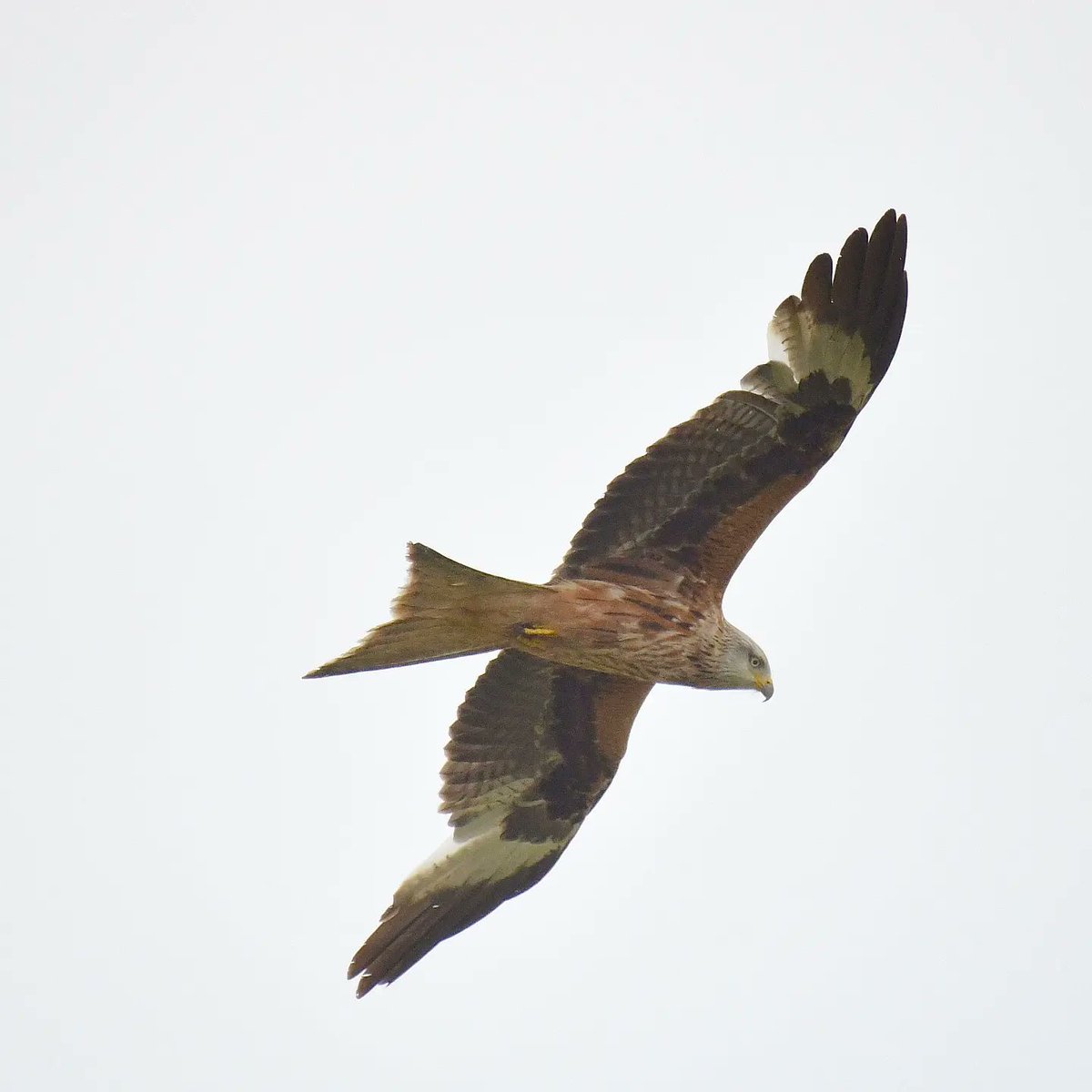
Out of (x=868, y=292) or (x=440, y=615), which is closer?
(x=440, y=615)

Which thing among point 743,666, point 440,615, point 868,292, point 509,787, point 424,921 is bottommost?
point 424,921

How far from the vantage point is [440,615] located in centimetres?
763

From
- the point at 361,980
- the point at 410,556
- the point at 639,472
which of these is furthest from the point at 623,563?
the point at 361,980

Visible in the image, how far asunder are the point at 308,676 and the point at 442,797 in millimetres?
2092

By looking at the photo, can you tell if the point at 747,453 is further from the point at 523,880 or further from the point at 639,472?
the point at 523,880

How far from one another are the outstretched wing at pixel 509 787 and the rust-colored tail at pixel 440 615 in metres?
0.85

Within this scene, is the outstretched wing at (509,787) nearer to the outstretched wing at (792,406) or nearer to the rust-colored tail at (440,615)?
the rust-colored tail at (440,615)

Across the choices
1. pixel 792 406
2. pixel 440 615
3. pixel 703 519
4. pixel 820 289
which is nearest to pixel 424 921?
pixel 440 615

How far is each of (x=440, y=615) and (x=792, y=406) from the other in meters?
1.89

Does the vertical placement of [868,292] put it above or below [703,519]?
above

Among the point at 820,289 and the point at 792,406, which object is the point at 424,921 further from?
the point at 820,289

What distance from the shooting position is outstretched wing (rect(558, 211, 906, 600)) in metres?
7.87

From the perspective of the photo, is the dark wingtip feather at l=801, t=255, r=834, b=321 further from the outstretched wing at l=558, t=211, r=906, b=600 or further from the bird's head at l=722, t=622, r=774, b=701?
the bird's head at l=722, t=622, r=774, b=701

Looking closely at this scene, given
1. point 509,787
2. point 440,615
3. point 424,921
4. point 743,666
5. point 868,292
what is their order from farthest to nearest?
point 509,787
point 424,921
point 743,666
point 868,292
point 440,615
